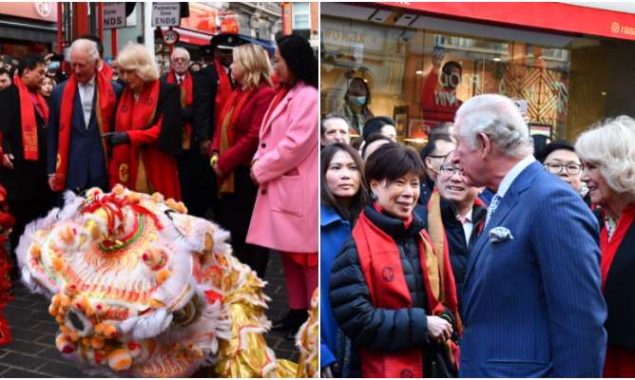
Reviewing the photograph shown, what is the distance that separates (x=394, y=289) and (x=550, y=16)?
5.60 meters

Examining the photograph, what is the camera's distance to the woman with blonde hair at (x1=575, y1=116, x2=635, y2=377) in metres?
2.36

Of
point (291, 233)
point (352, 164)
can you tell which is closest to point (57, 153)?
point (291, 233)

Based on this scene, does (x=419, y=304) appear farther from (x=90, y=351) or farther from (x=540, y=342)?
(x=90, y=351)

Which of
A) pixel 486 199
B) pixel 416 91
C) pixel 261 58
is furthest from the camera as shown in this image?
pixel 416 91

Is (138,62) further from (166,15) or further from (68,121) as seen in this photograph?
(166,15)

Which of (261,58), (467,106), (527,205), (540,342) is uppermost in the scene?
(261,58)

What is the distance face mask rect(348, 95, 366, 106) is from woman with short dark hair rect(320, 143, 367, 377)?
11.2ft

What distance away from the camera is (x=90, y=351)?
2188 mm

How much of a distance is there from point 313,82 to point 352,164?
0.73 m

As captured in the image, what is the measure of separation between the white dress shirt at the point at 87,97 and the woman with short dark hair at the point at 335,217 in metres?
2.09

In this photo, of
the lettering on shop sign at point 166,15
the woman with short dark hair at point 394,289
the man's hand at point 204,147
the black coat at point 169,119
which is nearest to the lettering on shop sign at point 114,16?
the lettering on shop sign at point 166,15

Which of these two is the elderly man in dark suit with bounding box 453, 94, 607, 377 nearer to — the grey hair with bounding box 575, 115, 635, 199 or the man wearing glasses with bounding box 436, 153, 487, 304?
the grey hair with bounding box 575, 115, 635, 199

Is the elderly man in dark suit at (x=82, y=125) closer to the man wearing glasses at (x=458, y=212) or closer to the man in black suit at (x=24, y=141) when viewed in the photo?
the man in black suit at (x=24, y=141)

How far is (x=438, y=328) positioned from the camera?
2408mm
